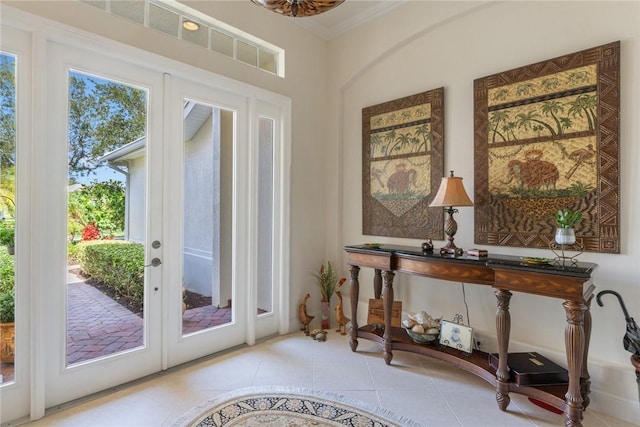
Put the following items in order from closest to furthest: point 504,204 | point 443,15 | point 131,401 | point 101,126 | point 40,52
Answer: point 40,52
point 131,401
point 101,126
point 504,204
point 443,15

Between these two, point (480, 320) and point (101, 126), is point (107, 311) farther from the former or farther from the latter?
point (480, 320)

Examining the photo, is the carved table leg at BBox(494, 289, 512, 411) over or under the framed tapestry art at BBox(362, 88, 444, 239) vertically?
under

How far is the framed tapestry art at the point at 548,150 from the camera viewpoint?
2.26 meters

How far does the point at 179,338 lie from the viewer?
9.32 feet

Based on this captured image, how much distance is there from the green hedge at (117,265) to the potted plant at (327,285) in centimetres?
192

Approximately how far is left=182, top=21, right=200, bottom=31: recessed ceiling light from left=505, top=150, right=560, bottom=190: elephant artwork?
2974 mm

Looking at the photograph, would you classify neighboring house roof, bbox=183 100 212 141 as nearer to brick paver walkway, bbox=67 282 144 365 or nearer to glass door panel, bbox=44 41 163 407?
glass door panel, bbox=44 41 163 407

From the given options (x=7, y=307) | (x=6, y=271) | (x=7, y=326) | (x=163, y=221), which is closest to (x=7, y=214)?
(x=6, y=271)

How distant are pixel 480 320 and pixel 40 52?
152 inches

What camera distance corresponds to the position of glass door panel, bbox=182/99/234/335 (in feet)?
9.61

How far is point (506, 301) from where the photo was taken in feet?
7.34

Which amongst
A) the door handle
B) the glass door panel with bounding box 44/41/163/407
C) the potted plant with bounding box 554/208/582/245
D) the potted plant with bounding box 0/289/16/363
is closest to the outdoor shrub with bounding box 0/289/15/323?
the potted plant with bounding box 0/289/16/363

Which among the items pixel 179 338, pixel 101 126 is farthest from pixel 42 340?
pixel 101 126

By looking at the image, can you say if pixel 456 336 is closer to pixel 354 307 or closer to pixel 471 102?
pixel 354 307
